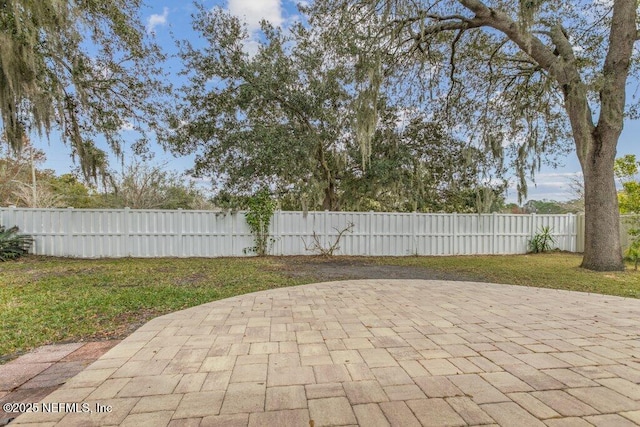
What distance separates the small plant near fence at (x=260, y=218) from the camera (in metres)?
9.09

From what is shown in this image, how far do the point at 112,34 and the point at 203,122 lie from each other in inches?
112

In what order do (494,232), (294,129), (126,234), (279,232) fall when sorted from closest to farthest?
(126,234)
(294,129)
(279,232)
(494,232)

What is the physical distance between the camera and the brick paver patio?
5.56 feet

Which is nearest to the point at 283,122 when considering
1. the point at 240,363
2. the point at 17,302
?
the point at 17,302

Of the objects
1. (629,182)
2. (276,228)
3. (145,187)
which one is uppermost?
(145,187)

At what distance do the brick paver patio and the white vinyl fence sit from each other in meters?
5.47

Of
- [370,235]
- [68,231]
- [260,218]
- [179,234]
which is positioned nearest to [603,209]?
A: [370,235]

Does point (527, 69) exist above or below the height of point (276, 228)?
above

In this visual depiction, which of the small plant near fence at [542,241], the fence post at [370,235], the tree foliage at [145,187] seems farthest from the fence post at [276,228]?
the small plant near fence at [542,241]

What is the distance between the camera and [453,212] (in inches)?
425

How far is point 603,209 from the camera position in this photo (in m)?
6.95

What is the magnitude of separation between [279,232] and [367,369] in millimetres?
7263

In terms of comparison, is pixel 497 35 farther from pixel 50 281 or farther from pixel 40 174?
pixel 40 174

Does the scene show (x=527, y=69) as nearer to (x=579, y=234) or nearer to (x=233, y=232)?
(x=579, y=234)
